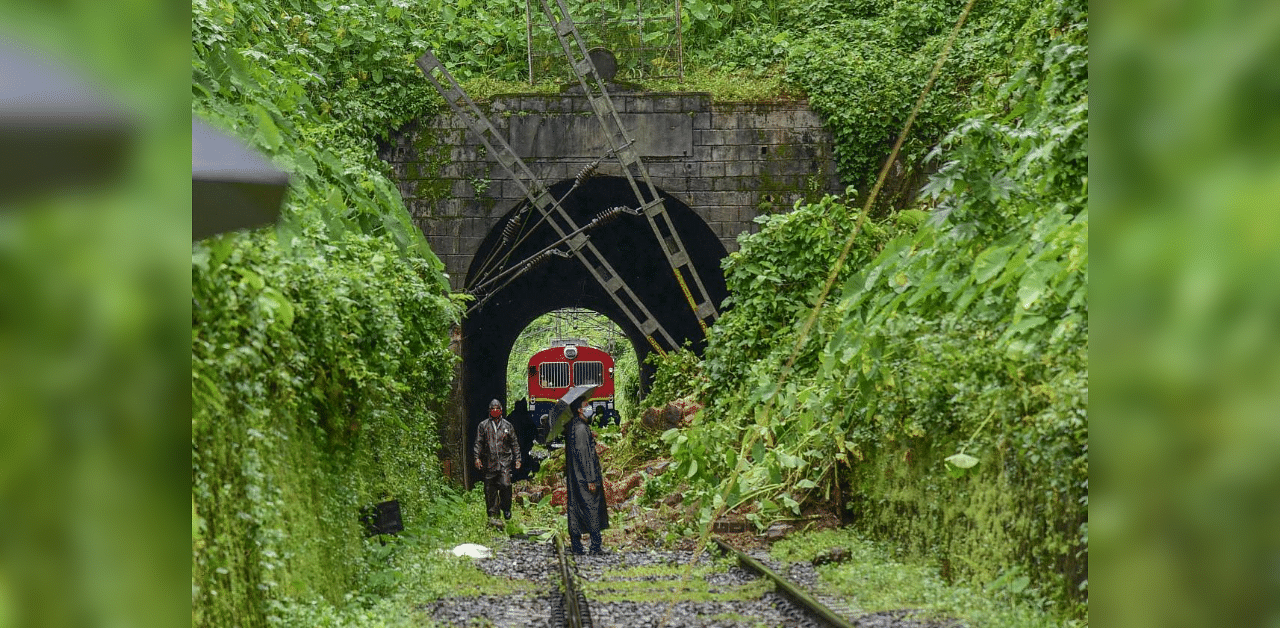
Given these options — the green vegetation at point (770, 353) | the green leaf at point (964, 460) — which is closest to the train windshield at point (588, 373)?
the green vegetation at point (770, 353)

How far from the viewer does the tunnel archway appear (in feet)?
48.5

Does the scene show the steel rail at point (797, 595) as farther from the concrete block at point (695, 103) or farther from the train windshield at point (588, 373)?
the train windshield at point (588, 373)

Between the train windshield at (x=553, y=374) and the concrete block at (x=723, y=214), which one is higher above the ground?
the concrete block at (x=723, y=214)

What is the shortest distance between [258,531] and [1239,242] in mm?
3304

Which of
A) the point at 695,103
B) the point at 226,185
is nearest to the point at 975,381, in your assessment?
the point at 226,185

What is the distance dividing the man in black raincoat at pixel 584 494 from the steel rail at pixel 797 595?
1.75 meters

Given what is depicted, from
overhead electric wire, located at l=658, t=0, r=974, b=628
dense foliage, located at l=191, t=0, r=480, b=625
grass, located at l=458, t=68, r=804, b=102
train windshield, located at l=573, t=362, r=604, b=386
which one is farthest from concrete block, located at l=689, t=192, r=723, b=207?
train windshield, located at l=573, t=362, r=604, b=386

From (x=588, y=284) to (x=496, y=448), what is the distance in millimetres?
9581

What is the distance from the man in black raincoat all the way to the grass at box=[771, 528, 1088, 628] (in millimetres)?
1848

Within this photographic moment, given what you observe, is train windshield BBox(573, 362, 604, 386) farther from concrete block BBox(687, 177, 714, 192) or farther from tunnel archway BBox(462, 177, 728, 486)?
concrete block BBox(687, 177, 714, 192)

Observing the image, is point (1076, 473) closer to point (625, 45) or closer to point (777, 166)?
point (777, 166)

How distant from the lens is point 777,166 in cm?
1292

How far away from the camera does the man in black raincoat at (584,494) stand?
9.52 metres

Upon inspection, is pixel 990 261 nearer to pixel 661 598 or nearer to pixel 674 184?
pixel 661 598
